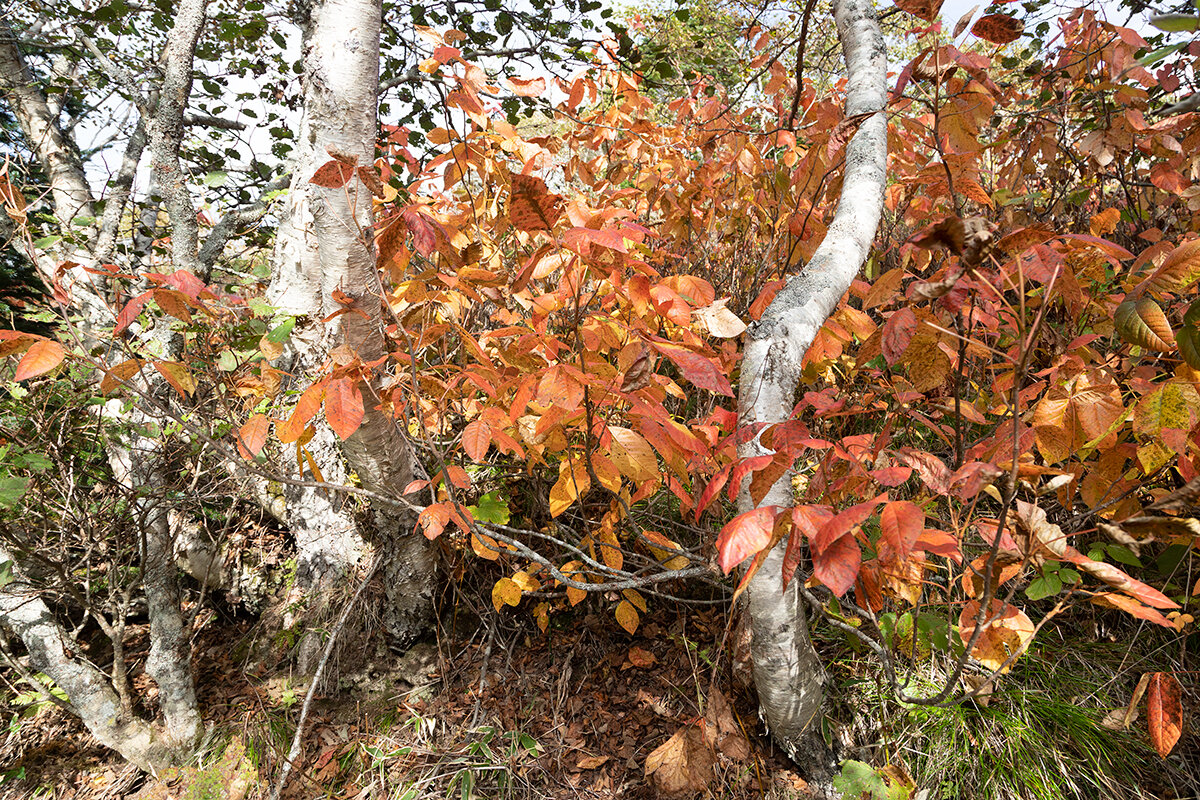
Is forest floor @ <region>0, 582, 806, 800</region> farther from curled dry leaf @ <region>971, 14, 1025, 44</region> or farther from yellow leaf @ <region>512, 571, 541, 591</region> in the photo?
curled dry leaf @ <region>971, 14, 1025, 44</region>

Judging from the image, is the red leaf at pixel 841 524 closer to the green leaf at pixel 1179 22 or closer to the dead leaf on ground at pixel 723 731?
the green leaf at pixel 1179 22

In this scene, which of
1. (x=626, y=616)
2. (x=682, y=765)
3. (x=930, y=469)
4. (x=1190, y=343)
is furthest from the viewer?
(x=626, y=616)

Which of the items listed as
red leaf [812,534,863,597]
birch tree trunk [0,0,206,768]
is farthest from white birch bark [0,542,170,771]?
red leaf [812,534,863,597]

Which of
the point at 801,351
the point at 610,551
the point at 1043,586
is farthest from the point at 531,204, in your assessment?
the point at 1043,586

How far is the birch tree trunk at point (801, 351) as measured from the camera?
1204mm

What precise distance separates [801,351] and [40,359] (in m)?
1.64

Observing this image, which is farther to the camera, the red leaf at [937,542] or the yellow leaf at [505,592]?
the yellow leaf at [505,592]

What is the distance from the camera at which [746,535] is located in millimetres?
900

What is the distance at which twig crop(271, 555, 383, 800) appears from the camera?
6.30 feet

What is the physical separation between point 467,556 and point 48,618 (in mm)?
1607

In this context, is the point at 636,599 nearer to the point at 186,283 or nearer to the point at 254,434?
the point at 254,434

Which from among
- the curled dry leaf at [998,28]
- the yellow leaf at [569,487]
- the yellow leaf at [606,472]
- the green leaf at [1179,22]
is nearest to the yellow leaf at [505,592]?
the yellow leaf at [569,487]

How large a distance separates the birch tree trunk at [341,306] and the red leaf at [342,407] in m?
0.28

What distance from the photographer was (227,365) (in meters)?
2.05
